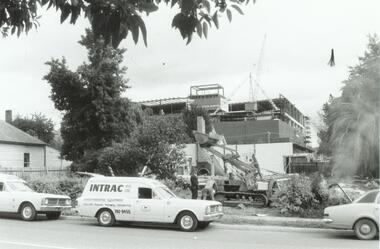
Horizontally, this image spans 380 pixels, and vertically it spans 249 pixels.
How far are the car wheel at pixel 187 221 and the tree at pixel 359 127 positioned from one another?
38.2ft

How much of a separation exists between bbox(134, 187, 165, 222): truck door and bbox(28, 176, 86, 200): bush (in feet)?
23.9

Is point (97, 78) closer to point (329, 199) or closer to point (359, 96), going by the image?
point (359, 96)

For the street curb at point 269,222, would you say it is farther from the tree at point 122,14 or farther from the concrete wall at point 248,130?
the concrete wall at point 248,130

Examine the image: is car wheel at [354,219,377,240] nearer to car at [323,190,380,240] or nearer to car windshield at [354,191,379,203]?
car at [323,190,380,240]

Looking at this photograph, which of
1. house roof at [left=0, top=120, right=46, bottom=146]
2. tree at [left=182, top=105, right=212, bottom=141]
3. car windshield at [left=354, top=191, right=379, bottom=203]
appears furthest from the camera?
tree at [left=182, top=105, right=212, bottom=141]

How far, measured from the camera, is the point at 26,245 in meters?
11.9

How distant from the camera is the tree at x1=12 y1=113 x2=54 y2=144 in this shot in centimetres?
7062

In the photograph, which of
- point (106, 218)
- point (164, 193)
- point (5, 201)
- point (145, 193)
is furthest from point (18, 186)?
point (164, 193)

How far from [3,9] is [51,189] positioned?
65.4 ft

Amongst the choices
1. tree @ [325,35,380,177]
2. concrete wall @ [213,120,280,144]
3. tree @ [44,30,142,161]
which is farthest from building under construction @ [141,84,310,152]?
tree @ [325,35,380,177]

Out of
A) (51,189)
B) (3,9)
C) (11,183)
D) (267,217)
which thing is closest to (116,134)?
(51,189)

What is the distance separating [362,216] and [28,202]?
1192cm

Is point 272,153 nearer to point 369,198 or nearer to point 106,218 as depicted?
point 106,218

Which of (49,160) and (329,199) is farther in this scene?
(49,160)
